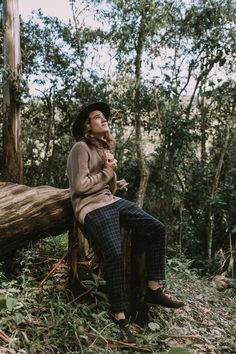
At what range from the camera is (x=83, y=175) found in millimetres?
3336

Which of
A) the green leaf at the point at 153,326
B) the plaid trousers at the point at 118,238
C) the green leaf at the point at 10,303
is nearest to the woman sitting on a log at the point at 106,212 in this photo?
the plaid trousers at the point at 118,238

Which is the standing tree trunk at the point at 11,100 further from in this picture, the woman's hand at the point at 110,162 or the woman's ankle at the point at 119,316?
the woman's ankle at the point at 119,316

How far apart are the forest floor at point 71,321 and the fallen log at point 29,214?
29 centimetres

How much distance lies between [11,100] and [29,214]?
5728 mm

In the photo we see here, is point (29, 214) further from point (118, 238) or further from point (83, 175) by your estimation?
point (118, 238)

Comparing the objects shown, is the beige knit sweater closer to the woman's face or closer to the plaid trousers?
the plaid trousers

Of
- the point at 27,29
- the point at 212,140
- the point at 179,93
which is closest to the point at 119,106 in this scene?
the point at 179,93

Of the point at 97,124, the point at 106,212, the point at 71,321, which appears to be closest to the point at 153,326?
the point at 71,321

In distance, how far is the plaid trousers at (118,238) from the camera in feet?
10.3

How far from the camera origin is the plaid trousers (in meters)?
3.14

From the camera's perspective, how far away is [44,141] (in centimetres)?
1405

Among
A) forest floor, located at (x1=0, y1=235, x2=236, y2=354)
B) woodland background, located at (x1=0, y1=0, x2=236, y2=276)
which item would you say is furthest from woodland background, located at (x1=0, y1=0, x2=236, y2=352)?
forest floor, located at (x1=0, y1=235, x2=236, y2=354)

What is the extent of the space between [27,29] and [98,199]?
1094cm

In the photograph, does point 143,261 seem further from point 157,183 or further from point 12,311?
Answer: point 157,183
